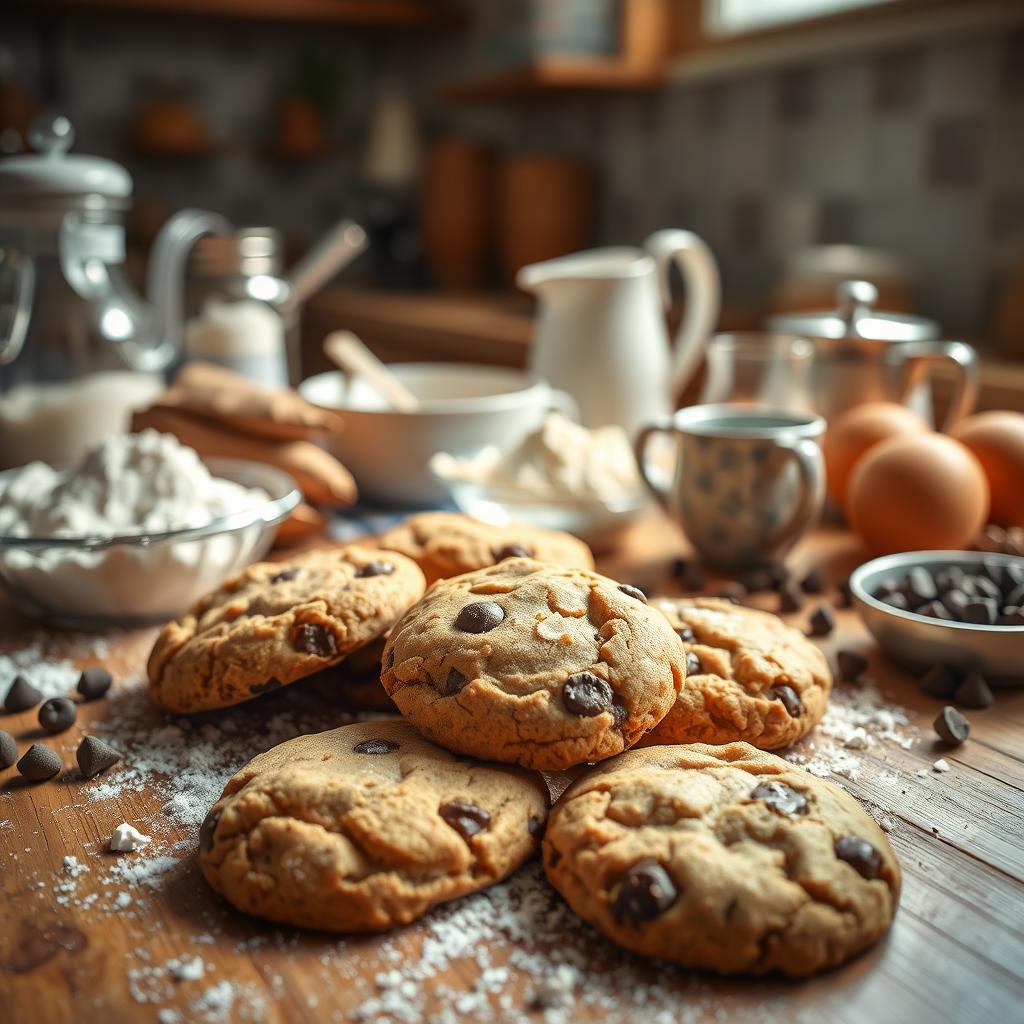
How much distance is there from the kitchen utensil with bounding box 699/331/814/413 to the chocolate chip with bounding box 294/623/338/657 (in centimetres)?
76

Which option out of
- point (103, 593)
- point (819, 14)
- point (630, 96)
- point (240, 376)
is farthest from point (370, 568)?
point (630, 96)

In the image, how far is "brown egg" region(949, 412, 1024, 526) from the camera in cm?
128

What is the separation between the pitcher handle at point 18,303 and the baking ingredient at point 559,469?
587 mm

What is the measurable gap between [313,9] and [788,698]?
331 centimetres

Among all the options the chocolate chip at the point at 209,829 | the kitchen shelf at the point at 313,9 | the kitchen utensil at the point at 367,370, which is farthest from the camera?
the kitchen shelf at the point at 313,9

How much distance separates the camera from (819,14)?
2359 mm

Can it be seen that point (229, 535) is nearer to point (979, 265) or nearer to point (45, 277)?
point (45, 277)

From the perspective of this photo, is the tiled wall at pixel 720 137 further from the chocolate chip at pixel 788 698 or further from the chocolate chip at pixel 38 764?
the chocolate chip at pixel 38 764

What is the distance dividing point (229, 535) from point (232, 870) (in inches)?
18.9

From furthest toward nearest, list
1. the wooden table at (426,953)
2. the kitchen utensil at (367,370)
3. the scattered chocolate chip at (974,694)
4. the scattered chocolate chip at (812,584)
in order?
the kitchen utensil at (367,370) < the scattered chocolate chip at (812,584) < the scattered chocolate chip at (974,694) < the wooden table at (426,953)

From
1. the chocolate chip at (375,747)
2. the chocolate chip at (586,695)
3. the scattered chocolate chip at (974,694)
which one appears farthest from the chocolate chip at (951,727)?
the chocolate chip at (375,747)

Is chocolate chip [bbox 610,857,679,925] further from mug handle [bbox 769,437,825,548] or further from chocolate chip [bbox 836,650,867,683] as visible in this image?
mug handle [bbox 769,437,825,548]

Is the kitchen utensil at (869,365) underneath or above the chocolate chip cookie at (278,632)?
above

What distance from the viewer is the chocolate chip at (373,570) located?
905mm
